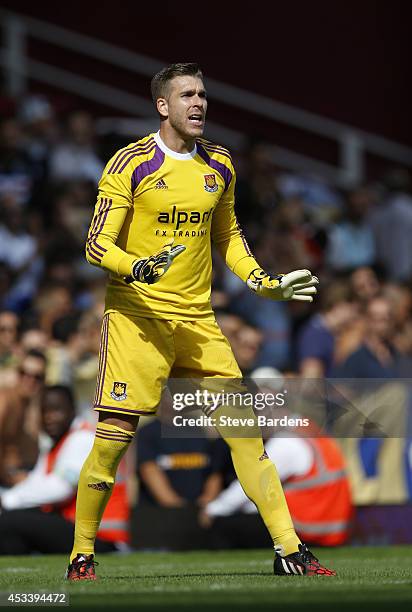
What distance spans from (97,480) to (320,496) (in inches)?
157

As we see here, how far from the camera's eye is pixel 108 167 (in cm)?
715

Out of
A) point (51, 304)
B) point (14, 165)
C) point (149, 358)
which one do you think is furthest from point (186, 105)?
point (14, 165)

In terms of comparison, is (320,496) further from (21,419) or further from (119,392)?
(119,392)

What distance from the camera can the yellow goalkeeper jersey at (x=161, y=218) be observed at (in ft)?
23.4

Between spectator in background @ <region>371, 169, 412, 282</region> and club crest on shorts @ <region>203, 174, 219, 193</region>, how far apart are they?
9.28m

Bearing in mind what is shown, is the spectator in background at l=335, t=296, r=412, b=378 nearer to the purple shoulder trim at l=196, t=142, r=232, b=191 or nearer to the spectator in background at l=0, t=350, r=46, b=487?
the spectator in background at l=0, t=350, r=46, b=487

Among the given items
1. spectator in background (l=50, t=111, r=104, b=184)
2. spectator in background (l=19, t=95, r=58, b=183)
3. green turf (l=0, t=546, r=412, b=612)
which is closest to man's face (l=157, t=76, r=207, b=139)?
green turf (l=0, t=546, r=412, b=612)

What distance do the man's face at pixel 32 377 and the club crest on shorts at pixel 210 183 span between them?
5.12 m

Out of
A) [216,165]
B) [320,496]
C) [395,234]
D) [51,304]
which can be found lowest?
[320,496]

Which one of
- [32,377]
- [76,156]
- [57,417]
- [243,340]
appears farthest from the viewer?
[76,156]

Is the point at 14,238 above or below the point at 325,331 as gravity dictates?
above

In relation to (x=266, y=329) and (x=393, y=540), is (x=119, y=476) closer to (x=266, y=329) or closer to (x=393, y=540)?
(x=393, y=540)

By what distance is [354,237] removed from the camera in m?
16.4

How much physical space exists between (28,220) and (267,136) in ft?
19.7
